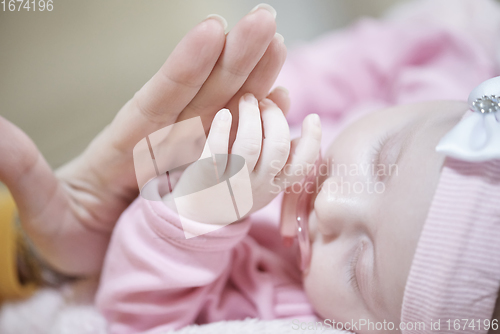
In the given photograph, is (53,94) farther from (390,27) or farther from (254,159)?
(390,27)

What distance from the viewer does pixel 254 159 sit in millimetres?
444

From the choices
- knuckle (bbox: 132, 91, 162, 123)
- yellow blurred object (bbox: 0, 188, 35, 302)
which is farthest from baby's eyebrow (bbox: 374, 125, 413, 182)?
yellow blurred object (bbox: 0, 188, 35, 302)

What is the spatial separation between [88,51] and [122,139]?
149 millimetres

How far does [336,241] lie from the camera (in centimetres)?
51

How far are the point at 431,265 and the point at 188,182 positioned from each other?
32cm

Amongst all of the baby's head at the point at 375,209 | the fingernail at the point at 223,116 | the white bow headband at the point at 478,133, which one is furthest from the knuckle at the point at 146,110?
the white bow headband at the point at 478,133

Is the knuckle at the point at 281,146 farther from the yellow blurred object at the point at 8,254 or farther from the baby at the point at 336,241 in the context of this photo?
the yellow blurred object at the point at 8,254

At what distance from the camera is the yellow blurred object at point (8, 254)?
71 cm

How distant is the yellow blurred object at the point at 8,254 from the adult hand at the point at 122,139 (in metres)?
0.08

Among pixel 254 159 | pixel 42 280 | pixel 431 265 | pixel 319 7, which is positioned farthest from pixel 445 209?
pixel 319 7

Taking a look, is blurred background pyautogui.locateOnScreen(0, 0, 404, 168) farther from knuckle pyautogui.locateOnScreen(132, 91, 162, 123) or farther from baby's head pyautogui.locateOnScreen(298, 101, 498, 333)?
baby's head pyautogui.locateOnScreen(298, 101, 498, 333)

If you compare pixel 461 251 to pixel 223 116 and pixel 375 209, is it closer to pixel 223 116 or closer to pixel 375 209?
pixel 375 209

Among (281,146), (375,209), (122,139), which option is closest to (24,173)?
(122,139)

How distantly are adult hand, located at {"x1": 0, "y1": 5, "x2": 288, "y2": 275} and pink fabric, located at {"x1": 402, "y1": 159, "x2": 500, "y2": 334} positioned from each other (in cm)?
25
